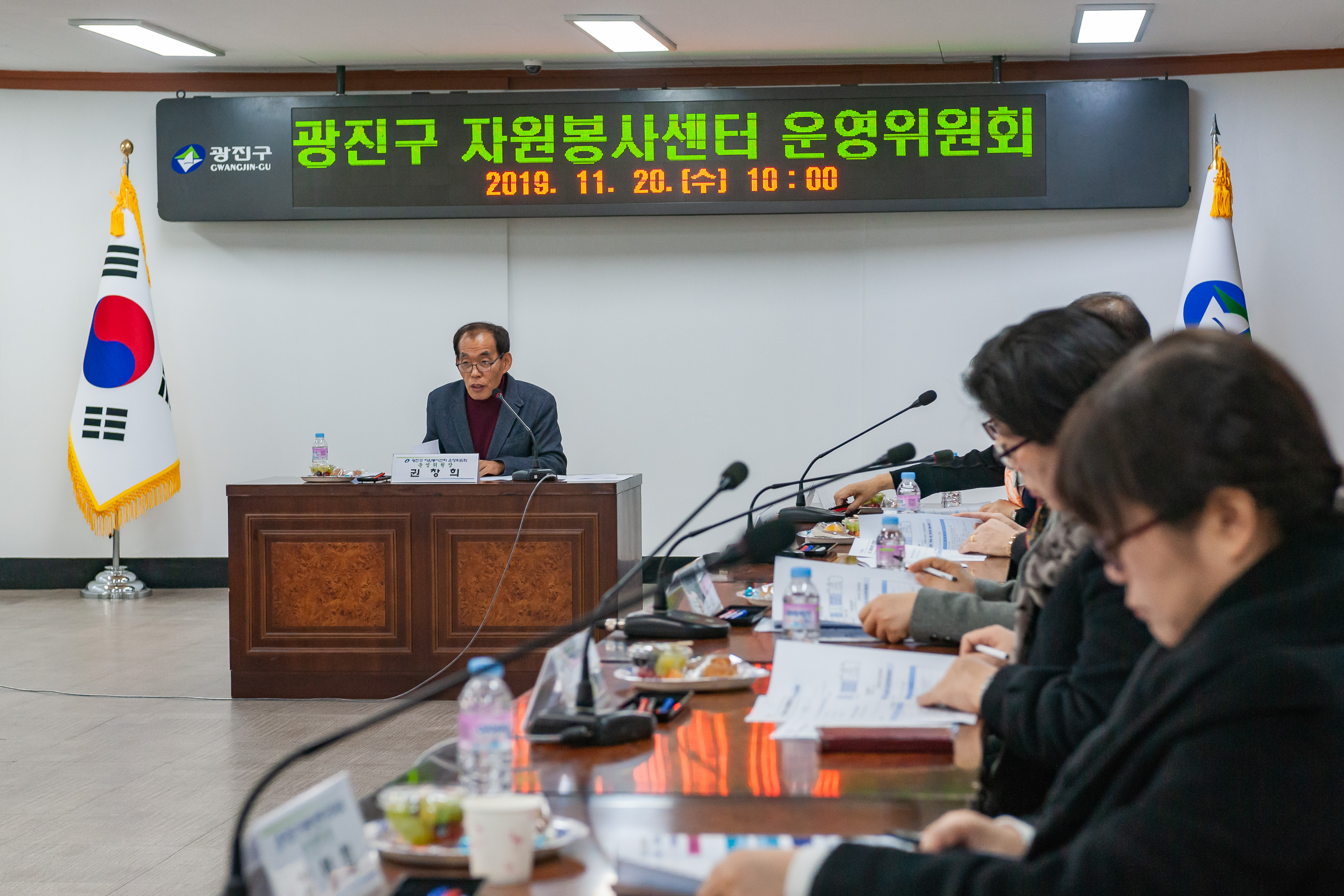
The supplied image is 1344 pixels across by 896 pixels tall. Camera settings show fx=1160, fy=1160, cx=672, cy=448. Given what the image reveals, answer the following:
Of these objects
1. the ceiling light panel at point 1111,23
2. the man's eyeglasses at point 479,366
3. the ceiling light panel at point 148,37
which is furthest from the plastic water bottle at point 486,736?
the ceiling light panel at point 148,37

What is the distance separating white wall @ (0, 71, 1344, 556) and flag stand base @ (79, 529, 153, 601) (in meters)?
Result: 0.14

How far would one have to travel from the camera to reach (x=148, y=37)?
5.44m

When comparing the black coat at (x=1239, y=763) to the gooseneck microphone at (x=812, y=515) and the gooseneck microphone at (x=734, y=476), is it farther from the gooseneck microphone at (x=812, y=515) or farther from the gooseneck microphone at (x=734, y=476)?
the gooseneck microphone at (x=812, y=515)

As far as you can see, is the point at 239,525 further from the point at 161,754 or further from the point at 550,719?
the point at 550,719

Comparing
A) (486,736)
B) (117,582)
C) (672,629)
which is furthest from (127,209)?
(486,736)

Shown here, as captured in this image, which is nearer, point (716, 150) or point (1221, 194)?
point (1221, 194)

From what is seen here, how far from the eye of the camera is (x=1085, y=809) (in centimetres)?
80

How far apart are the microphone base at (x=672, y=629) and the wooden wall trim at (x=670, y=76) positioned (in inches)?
173

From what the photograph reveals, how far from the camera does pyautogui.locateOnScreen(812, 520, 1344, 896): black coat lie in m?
0.68

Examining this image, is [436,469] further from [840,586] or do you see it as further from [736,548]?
[736,548]

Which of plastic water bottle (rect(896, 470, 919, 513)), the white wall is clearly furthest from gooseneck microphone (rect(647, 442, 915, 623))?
the white wall

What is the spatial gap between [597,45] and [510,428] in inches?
83.9

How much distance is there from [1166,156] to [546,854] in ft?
17.7

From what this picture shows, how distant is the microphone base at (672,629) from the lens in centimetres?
204
